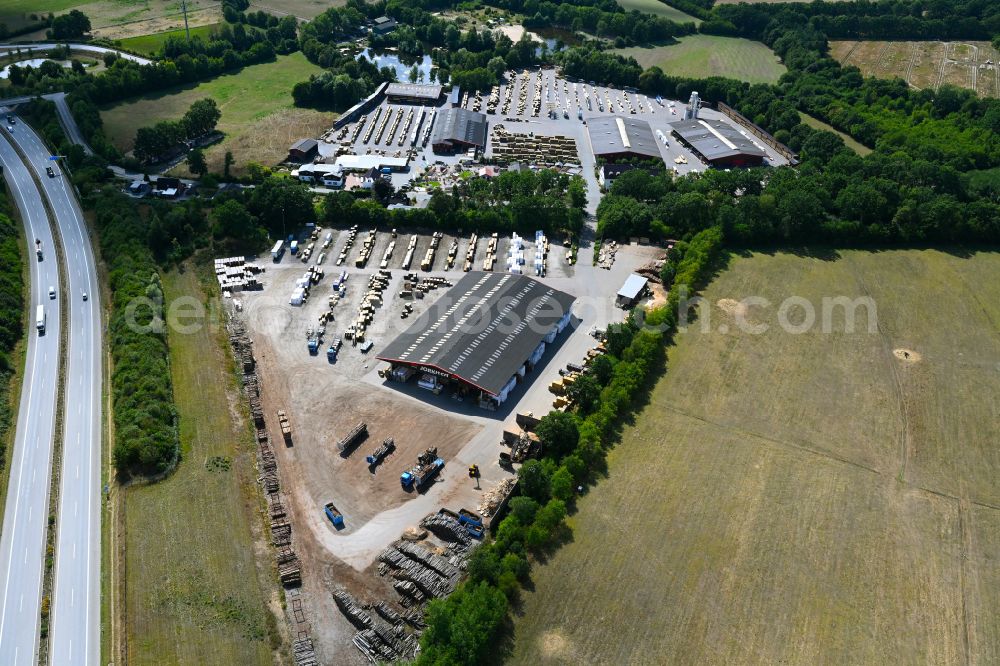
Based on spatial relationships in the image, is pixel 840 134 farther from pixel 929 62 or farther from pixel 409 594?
pixel 409 594

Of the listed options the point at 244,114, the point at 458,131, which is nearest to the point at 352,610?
the point at 458,131

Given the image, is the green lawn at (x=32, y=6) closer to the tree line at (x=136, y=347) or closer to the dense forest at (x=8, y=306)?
the dense forest at (x=8, y=306)

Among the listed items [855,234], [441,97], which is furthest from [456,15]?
[855,234]

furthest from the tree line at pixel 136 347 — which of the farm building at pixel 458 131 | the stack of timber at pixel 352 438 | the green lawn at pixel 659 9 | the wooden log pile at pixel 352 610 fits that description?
the green lawn at pixel 659 9

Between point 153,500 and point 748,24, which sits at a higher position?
point 748,24

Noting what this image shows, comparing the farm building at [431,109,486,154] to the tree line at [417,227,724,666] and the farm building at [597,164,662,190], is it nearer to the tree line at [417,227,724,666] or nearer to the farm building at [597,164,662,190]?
the farm building at [597,164,662,190]

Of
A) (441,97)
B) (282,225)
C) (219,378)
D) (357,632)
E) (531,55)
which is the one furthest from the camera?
(531,55)

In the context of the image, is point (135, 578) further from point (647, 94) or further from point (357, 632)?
point (647, 94)
